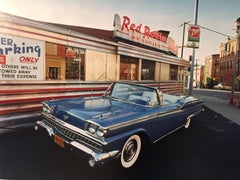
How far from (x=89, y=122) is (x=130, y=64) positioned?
6.37 metres

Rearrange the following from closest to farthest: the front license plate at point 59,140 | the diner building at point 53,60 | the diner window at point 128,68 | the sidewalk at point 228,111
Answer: the front license plate at point 59,140, the diner building at point 53,60, the sidewalk at point 228,111, the diner window at point 128,68

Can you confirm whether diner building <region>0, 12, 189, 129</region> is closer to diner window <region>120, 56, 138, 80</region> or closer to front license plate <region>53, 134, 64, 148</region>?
diner window <region>120, 56, 138, 80</region>

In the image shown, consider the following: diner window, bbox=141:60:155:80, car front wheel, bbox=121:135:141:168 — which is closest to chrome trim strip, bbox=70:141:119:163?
car front wheel, bbox=121:135:141:168

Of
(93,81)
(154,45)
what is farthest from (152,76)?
(93,81)

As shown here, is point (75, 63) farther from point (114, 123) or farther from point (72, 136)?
point (114, 123)

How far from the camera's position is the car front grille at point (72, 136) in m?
2.61

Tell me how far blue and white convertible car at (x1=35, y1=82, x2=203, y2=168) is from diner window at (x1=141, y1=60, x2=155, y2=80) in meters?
5.50

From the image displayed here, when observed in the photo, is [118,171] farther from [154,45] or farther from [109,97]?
[154,45]

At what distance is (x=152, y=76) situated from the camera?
34.2 ft

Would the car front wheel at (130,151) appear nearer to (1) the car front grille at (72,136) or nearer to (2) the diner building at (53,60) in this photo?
(1) the car front grille at (72,136)

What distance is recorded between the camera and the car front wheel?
10.1 ft

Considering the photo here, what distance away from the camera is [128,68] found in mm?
8656

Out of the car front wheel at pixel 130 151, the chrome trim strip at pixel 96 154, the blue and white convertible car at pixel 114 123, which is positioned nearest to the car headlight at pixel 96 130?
the blue and white convertible car at pixel 114 123

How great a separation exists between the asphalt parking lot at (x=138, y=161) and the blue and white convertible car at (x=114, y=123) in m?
0.41
